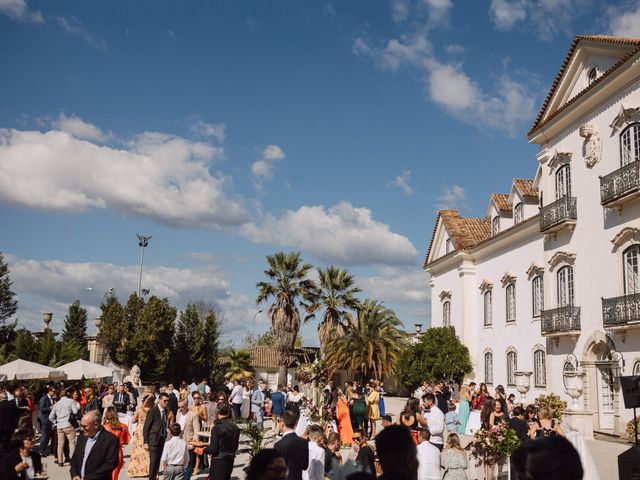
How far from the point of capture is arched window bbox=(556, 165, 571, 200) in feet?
Answer: 80.0

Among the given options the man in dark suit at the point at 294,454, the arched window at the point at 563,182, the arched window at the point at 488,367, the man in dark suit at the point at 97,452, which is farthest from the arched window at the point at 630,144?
the man in dark suit at the point at 97,452

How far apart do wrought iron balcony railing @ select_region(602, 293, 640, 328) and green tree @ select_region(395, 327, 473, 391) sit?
499 inches

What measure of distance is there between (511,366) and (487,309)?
4.16 m

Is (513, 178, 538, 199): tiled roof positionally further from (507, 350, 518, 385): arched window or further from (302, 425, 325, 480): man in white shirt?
(302, 425, 325, 480): man in white shirt

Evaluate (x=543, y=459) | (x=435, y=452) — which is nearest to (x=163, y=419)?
(x=435, y=452)

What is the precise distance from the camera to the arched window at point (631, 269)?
20.3 meters

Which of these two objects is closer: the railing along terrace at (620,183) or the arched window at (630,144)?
the railing along terrace at (620,183)

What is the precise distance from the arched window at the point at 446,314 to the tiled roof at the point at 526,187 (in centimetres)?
909

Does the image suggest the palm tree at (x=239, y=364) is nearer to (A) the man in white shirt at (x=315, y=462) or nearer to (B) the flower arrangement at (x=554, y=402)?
(B) the flower arrangement at (x=554, y=402)

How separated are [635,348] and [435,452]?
13939 millimetres

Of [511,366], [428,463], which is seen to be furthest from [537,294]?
[428,463]

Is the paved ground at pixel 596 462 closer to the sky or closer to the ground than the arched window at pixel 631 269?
closer to the ground

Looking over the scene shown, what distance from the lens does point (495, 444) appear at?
11.3m

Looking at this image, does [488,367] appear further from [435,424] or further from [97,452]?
[97,452]
